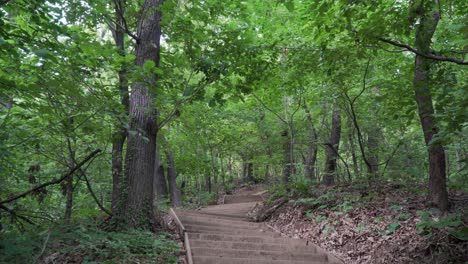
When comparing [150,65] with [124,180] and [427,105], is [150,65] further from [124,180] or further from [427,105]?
[427,105]

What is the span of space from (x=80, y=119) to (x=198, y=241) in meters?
2.99

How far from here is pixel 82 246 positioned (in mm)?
3932

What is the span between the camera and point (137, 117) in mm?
5848

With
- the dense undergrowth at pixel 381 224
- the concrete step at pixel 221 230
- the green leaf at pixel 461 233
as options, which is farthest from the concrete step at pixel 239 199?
the green leaf at pixel 461 233

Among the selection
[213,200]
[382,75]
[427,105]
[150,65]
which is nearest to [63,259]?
[150,65]

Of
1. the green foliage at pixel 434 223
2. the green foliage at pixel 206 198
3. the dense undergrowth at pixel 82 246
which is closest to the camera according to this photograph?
the dense undergrowth at pixel 82 246

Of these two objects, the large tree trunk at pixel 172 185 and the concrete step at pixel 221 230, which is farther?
the large tree trunk at pixel 172 185

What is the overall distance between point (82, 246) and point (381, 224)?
194 inches

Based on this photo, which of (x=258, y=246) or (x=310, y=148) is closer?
(x=258, y=246)

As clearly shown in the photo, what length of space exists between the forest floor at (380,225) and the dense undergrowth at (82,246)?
3.06 m

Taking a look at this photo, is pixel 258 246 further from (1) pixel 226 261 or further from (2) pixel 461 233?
(2) pixel 461 233

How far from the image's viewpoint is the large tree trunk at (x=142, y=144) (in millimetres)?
5738

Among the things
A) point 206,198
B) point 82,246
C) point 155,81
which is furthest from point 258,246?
point 206,198

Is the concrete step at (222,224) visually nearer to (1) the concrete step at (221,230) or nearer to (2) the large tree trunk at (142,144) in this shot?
(1) the concrete step at (221,230)
